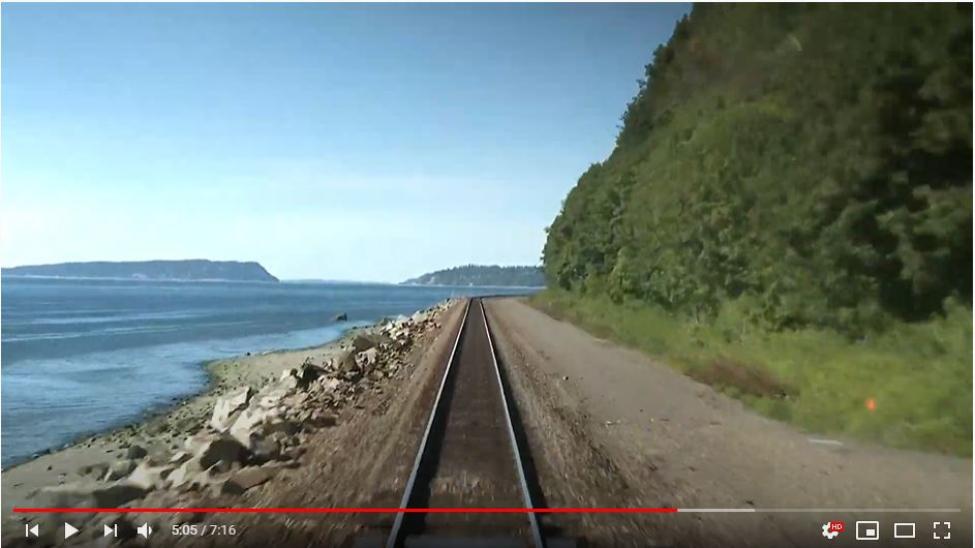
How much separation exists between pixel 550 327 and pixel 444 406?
930 inches

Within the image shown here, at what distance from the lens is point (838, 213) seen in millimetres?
12305

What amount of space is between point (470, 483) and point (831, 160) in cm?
853

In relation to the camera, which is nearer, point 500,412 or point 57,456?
point 500,412

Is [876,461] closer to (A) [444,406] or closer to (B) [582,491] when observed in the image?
(B) [582,491]

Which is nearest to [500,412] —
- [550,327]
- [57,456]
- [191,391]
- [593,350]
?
[57,456]

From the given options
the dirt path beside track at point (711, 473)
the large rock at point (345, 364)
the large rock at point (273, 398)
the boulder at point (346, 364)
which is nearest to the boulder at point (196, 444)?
the large rock at point (273, 398)

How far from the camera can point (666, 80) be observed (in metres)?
25.9

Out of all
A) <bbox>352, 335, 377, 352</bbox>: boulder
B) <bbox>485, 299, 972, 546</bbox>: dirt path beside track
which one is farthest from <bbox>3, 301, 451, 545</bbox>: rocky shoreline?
<bbox>485, 299, 972, 546</bbox>: dirt path beside track

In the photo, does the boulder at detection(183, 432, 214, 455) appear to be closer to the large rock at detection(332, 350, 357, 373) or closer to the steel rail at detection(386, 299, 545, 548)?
the steel rail at detection(386, 299, 545, 548)

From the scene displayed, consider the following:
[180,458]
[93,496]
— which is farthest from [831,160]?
[93,496]
